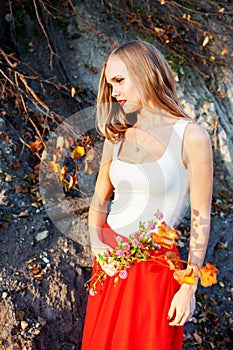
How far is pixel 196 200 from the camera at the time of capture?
1994mm

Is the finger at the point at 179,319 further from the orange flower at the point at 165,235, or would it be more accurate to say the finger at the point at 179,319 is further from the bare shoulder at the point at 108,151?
the bare shoulder at the point at 108,151

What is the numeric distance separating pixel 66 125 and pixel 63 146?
19cm

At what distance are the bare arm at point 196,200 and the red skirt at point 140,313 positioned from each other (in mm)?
61

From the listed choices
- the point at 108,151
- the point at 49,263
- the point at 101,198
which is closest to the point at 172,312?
the point at 101,198

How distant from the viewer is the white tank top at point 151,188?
204 cm

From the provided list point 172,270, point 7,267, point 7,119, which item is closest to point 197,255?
point 172,270

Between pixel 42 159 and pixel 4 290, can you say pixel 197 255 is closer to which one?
pixel 4 290

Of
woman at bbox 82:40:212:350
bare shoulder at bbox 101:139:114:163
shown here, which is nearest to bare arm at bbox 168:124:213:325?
woman at bbox 82:40:212:350

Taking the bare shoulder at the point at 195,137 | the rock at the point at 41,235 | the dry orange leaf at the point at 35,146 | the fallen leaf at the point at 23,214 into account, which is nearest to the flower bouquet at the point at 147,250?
the bare shoulder at the point at 195,137

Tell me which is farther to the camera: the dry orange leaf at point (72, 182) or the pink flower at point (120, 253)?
the dry orange leaf at point (72, 182)

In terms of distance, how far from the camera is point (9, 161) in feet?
11.5

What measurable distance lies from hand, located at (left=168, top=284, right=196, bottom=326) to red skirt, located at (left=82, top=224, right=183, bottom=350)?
5cm

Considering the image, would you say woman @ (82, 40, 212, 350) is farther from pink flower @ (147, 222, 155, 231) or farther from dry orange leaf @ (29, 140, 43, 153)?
dry orange leaf @ (29, 140, 43, 153)

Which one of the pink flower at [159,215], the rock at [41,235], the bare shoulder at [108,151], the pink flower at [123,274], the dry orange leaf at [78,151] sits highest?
the bare shoulder at [108,151]
